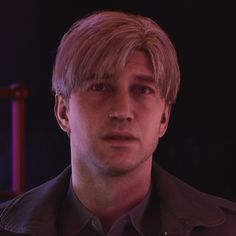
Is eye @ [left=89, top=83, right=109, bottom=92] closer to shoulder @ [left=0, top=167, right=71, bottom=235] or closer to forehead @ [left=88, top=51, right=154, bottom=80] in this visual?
forehead @ [left=88, top=51, right=154, bottom=80]

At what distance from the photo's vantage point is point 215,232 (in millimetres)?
1224

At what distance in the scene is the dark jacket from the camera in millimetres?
1226

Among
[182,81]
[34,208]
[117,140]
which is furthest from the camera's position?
[182,81]

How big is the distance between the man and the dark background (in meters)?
Answer: 0.65

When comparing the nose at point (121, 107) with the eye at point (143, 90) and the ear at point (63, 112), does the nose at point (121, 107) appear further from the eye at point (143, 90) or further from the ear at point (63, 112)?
the ear at point (63, 112)

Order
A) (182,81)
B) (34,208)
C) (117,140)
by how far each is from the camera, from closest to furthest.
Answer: (117,140) → (34,208) → (182,81)

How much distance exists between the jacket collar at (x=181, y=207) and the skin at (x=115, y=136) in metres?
0.05

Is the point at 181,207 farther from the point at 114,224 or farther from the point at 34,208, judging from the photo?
the point at 34,208

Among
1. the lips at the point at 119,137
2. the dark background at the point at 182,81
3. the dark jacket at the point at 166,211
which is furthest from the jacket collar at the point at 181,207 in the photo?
the dark background at the point at 182,81

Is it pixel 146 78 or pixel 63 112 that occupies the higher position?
pixel 146 78

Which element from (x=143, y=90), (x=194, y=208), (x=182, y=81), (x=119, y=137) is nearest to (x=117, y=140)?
(x=119, y=137)

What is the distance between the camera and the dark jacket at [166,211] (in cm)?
123

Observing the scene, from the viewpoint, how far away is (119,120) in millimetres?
1186

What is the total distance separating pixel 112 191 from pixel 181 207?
144 millimetres
